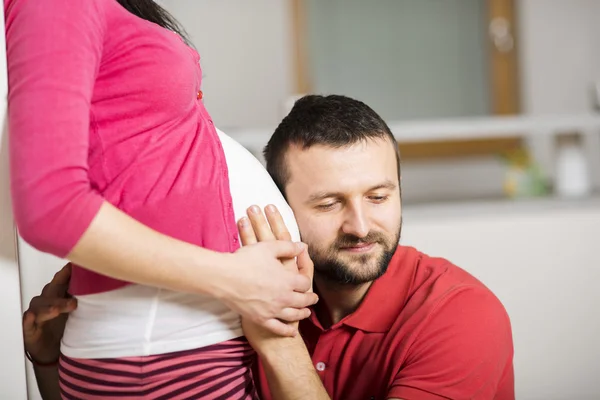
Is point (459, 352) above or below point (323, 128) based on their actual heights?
below

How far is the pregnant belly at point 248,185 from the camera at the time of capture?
2.48 ft

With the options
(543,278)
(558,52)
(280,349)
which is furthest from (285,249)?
(558,52)

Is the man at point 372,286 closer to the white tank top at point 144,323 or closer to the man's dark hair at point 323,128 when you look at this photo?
the man's dark hair at point 323,128

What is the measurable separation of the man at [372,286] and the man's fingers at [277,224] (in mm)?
247

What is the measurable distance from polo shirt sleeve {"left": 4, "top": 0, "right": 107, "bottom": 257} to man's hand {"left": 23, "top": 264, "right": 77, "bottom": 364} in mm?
228

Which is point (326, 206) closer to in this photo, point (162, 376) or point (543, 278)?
point (162, 376)

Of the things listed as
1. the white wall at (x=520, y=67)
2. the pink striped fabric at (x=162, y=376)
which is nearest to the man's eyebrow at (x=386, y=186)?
the pink striped fabric at (x=162, y=376)

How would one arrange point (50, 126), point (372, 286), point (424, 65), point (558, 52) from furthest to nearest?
point (424, 65) → point (558, 52) → point (372, 286) → point (50, 126)

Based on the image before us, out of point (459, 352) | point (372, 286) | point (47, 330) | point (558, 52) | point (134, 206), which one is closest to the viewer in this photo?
point (134, 206)

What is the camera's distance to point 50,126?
567mm

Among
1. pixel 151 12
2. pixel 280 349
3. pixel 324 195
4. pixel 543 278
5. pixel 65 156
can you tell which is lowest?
pixel 543 278

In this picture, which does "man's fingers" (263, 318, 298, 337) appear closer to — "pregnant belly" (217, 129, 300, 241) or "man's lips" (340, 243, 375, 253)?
"pregnant belly" (217, 129, 300, 241)

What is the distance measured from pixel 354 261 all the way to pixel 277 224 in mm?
308

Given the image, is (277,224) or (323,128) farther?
(323,128)
